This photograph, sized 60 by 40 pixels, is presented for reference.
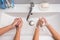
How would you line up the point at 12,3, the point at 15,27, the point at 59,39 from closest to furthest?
1. the point at 59,39
2. the point at 15,27
3. the point at 12,3

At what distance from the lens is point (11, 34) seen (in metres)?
1.17

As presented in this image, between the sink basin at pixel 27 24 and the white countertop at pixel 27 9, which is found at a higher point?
the white countertop at pixel 27 9

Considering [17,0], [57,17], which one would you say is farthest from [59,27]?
[17,0]

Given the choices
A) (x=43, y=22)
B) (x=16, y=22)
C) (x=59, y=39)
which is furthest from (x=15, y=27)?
(x=59, y=39)

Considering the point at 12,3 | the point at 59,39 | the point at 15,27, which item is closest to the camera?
the point at 59,39

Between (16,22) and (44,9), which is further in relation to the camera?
(44,9)

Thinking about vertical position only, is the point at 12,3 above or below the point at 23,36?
above

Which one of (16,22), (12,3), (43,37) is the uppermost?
(12,3)

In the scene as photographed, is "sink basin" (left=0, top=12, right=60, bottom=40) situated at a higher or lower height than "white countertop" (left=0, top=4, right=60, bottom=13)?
lower

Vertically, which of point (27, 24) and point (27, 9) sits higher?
point (27, 9)

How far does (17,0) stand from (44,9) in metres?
0.24

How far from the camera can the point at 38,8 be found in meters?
1.22

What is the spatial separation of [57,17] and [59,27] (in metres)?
0.08

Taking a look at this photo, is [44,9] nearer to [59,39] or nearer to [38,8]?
[38,8]
